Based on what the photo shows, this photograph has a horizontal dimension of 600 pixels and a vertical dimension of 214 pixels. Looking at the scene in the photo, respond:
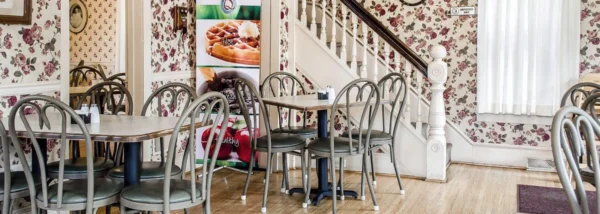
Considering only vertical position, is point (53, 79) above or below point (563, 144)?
above

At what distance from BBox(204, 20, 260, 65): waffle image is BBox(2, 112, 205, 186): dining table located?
202cm

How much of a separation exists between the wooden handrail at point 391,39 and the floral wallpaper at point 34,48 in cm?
267

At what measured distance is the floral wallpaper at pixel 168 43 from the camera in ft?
15.2

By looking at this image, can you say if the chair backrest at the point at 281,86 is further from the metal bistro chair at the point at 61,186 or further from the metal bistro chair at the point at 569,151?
the metal bistro chair at the point at 569,151

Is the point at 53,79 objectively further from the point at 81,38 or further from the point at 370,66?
the point at 81,38

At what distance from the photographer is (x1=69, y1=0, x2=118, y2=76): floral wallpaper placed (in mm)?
8023

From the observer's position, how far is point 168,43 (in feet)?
15.8

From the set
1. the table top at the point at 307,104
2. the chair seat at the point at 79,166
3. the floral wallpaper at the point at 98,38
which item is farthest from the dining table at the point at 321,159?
the floral wallpaper at the point at 98,38

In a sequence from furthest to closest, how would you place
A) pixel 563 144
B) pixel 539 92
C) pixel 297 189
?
1. pixel 539 92
2. pixel 297 189
3. pixel 563 144

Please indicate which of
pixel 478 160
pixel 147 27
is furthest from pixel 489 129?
pixel 147 27

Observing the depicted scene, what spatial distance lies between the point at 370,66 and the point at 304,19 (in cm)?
87

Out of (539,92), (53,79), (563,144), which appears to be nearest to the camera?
(563,144)

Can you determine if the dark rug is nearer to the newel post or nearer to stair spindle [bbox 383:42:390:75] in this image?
the newel post

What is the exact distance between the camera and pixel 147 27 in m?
4.48
